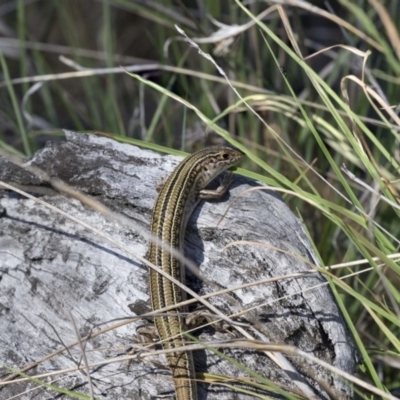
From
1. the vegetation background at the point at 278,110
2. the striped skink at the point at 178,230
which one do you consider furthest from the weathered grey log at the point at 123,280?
the vegetation background at the point at 278,110

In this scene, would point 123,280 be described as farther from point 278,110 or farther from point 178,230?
point 278,110

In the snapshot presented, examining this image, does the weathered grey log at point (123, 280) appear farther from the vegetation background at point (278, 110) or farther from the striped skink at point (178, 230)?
the vegetation background at point (278, 110)

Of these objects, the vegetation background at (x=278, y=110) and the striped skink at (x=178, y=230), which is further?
the vegetation background at (x=278, y=110)

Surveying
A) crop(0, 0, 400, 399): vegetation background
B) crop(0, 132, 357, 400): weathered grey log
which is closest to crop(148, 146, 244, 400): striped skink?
crop(0, 132, 357, 400): weathered grey log

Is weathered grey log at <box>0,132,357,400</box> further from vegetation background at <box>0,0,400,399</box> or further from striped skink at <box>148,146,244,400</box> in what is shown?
vegetation background at <box>0,0,400,399</box>

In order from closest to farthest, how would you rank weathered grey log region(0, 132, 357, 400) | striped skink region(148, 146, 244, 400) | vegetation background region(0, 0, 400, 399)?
striped skink region(148, 146, 244, 400), weathered grey log region(0, 132, 357, 400), vegetation background region(0, 0, 400, 399)

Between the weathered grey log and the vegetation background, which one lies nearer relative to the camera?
the weathered grey log
